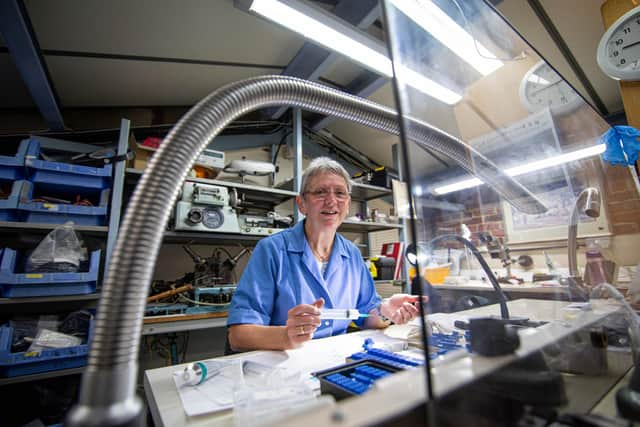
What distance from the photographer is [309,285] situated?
3.81ft

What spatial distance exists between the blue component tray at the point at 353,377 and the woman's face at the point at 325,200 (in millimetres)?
815

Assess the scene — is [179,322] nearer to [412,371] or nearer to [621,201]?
[412,371]

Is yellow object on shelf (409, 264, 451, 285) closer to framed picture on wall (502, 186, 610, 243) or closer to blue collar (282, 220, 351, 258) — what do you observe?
framed picture on wall (502, 186, 610, 243)

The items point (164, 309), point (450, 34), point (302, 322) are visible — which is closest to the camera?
point (450, 34)

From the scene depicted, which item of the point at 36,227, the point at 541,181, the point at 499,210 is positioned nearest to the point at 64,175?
the point at 36,227

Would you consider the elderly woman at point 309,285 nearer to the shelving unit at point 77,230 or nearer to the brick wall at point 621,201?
the brick wall at point 621,201

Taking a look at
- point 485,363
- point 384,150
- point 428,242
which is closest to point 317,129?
point 384,150

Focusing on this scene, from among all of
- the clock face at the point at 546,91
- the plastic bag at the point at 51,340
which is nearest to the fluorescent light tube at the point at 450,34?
the clock face at the point at 546,91

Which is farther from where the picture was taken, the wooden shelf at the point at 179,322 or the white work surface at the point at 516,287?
the wooden shelf at the point at 179,322

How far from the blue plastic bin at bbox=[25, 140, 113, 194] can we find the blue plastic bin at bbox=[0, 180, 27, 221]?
6cm

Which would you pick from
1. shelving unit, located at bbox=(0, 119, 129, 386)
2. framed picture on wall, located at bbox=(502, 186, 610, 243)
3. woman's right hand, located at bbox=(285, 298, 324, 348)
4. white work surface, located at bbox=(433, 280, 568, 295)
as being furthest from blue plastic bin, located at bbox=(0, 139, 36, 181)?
framed picture on wall, located at bbox=(502, 186, 610, 243)

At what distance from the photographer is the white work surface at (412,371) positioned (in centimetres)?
22

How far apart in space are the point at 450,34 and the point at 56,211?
1.95 meters

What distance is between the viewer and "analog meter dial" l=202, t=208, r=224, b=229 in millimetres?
1752
